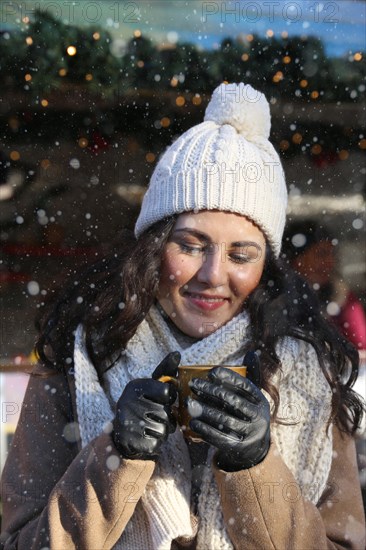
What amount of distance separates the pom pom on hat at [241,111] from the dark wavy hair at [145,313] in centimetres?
27

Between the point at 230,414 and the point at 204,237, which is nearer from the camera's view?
the point at 230,414

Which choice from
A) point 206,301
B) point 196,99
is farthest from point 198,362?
point 196,99

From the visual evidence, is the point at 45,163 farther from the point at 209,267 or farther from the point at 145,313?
the point at 209,267

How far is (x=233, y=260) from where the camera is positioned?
5.06 ft

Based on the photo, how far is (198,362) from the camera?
157 cm

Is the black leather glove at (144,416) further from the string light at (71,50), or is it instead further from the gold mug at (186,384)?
the string light at (71,50)

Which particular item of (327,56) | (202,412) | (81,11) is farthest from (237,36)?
(202,412)

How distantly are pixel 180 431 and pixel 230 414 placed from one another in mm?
271

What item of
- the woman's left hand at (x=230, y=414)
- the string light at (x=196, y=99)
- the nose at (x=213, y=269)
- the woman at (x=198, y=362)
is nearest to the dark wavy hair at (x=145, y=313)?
the woman at (x=198, y=362)

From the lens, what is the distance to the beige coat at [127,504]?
1361mm

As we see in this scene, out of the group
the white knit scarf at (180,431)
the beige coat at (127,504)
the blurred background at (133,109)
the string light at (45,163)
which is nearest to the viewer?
the beige coat at (127,504)

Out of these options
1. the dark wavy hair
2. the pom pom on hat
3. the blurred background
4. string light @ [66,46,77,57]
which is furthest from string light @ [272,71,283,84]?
the dark wavy hair

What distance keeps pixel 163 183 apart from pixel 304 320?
17.7 inches

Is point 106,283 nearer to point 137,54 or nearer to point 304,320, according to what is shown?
point 304,320
